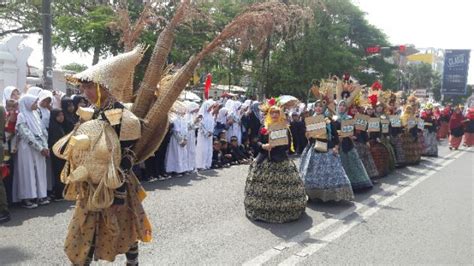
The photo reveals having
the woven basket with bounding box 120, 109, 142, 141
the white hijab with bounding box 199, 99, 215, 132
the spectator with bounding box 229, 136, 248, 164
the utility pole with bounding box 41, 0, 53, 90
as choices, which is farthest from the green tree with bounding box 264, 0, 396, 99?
the woven basket with bounding box 120, 109, 142, 141

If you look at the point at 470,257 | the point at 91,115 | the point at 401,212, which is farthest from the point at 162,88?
the point at 401,212

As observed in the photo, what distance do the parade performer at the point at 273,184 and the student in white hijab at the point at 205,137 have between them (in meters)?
4.82

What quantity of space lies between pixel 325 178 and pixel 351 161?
4.41 ft

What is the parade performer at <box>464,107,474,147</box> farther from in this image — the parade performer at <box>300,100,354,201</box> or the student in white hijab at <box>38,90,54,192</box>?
the student in white hijab at <box>38,90,54,192</box>

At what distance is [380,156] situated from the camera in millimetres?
10820

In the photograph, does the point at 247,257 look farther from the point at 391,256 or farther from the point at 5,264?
the point at 5,264

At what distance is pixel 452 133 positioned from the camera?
64.0 ft

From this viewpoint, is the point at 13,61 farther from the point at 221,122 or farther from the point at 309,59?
the point at 309,59

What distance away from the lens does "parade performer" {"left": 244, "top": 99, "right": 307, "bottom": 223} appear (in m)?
6.32

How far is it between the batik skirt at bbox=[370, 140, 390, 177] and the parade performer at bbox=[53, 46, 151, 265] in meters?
8.12

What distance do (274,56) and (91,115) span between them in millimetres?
24259

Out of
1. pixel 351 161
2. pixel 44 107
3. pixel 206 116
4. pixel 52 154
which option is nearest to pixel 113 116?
pixel 52 154

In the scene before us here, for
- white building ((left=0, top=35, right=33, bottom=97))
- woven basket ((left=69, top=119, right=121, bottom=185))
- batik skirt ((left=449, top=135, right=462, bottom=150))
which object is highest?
white building ((left=0, top=35, right=33, bottom=97))

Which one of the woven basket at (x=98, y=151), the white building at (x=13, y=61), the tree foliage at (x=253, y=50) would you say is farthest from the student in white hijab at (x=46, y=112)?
the white building at (x=13, y=61)
